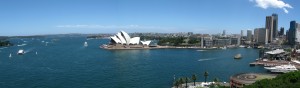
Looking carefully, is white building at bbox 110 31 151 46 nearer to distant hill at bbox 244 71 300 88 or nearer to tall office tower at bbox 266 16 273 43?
tall office tower at bbox 266 16 273 43

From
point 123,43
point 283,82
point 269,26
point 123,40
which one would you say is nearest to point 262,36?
point 269,26

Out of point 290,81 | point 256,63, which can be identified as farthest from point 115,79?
point 256,63

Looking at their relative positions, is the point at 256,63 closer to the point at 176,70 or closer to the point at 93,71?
the point at 176,70

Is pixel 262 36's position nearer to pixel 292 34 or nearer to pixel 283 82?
pixel 292 34

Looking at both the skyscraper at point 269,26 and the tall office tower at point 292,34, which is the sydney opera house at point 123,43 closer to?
the tall office tower at point 292,34

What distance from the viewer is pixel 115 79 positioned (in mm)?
21281

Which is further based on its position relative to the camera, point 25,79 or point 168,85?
point 25,79

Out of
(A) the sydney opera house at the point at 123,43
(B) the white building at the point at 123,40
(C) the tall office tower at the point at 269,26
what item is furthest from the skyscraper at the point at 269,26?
A: (B) the white building at the point at 123,40

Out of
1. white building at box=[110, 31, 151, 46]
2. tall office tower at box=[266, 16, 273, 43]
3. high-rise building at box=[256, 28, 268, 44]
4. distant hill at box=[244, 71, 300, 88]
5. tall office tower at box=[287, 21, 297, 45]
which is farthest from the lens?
tall office tower at box=[266, 16, 273, 43]

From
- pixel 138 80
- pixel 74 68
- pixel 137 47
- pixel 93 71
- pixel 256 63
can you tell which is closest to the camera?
pixel 138 80

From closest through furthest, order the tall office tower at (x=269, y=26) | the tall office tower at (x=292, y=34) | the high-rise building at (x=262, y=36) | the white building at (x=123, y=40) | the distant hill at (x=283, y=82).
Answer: the distant hill at (x=283, y=82) < the white building at (x=123, y=40) < the tall office tower at (x=292, y=34) < the high-rise building at (x=262, y=36) < the tall office tower at (x=269, y=26)

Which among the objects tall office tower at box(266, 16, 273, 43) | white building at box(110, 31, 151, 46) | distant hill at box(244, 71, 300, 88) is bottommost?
distant hill at box(244, 71, 300, 88)

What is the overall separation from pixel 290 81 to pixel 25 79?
589 inches

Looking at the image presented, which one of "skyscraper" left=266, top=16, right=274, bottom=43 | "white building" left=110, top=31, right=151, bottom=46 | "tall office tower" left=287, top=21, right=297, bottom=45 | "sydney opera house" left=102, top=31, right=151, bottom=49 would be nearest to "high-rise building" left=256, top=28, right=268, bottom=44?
"skyscraper" left=266, top=16, right=274, bottom=43
